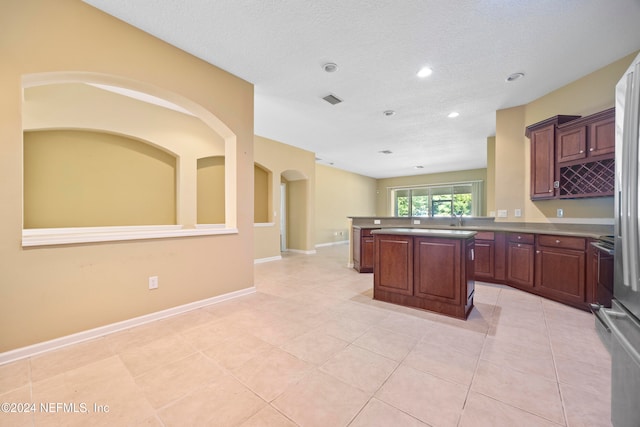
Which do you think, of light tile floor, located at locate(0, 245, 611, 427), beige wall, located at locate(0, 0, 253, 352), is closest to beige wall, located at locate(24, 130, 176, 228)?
beige wall, located at locate(0, 0, 253, 352)

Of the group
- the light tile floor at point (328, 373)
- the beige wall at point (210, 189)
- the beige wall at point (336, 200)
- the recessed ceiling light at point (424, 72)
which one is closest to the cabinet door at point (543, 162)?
the light tile floor at point (328, 373)

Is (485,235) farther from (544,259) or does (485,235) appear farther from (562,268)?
(562,268)

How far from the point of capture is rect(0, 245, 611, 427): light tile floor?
1.37 meters

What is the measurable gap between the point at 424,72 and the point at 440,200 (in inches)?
311

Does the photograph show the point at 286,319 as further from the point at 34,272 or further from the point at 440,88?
the point at 440,88

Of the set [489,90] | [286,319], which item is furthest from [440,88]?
[286,319]

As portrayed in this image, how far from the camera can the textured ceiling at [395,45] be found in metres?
2.16

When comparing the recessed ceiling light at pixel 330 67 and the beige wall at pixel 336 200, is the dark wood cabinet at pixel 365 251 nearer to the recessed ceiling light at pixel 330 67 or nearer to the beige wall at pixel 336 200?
the recessed ceiling light at pixel 330 67

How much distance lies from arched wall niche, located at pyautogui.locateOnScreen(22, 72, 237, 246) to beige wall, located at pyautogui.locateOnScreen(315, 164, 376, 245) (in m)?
4.31

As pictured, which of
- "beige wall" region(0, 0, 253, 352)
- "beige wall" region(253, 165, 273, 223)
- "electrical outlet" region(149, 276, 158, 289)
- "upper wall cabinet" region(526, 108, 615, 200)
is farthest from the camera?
"beige wall" region(253, 165, 273, 223)

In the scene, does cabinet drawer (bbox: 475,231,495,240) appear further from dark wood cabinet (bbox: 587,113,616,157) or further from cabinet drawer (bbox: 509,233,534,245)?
dark wood cabinet (bbox: 587,113,616,157)

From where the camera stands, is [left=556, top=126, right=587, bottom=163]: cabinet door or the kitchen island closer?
the kitchen island

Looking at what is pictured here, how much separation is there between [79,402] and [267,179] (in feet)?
17.3

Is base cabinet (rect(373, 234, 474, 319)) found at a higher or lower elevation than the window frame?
lower
